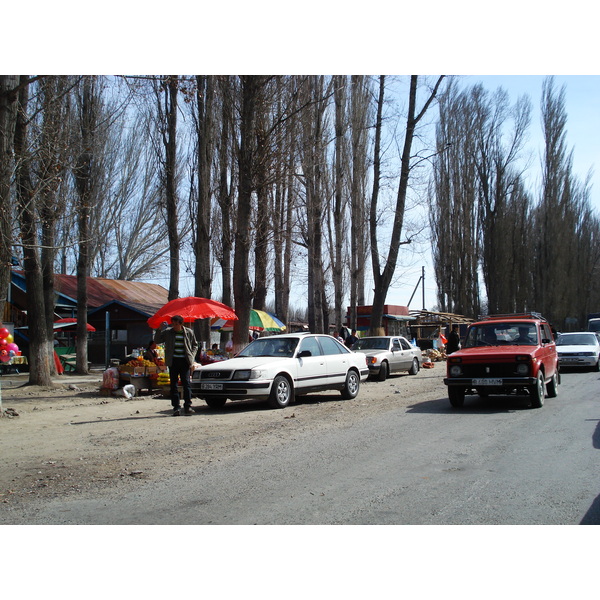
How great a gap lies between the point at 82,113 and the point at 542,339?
15.6 meters

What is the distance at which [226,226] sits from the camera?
76.5 ft

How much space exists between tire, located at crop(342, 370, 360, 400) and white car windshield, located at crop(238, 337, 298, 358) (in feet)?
5.81

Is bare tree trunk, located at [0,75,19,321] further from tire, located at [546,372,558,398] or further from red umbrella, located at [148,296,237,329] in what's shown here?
tire, located at [546,372,558,398]

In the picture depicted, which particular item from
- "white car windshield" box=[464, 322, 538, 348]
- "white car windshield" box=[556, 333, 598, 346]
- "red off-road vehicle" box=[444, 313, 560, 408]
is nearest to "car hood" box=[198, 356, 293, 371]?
"red off-road vehicle" box=[444, 313, 560, 408]

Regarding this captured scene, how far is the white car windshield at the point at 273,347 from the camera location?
13.2m

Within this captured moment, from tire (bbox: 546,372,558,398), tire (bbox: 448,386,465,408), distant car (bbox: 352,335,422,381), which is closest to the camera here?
tire (bbox: 448,386,465,408)

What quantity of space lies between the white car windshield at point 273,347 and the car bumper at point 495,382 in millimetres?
3513

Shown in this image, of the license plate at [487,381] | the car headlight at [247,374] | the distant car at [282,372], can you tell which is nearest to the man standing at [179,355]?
the distant car at [282,372]

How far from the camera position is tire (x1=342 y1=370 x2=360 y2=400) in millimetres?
14336

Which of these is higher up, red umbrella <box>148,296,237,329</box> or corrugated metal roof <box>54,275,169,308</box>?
corrugated metal roof <box>54,275,169,308</box>

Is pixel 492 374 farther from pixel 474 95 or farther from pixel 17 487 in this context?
pixel 474 95

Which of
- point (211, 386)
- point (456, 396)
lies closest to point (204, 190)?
point (211, 386)

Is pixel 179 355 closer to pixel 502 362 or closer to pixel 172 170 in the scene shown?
pixel 502 362

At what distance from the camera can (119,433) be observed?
9.77m
